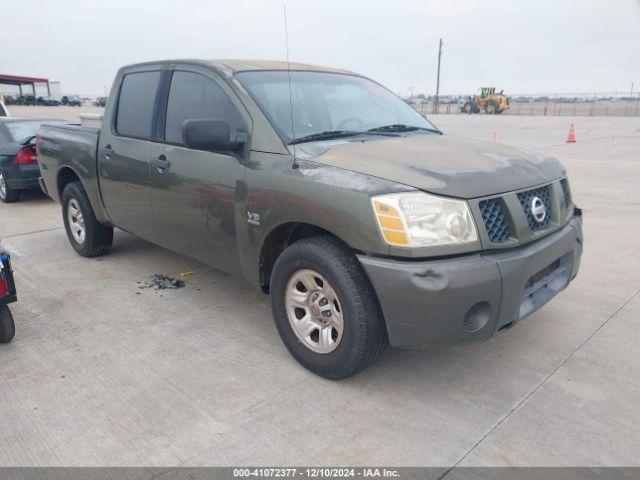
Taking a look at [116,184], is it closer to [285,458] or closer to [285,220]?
[285,220]

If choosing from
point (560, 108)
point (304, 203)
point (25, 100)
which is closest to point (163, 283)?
point (304, 203)

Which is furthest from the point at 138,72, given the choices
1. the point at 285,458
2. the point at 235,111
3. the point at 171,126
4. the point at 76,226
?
the point at 285,458

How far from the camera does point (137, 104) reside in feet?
14.5

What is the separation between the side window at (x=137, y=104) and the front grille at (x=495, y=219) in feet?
8.95

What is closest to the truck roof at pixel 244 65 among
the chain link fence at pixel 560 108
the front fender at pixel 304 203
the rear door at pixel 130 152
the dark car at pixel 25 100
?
the rear door at pixel 130 152

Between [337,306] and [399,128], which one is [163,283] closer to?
[337,306]

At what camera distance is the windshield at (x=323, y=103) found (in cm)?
342

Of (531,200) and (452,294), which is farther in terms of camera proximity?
(531,200)

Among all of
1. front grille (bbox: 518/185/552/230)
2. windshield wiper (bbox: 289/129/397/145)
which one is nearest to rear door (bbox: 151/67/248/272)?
windshield wiper (bbox: 289/129/397/145)

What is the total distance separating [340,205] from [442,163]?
0.64 meters

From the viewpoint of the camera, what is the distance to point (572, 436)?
2561 mm

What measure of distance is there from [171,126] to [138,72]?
897mm

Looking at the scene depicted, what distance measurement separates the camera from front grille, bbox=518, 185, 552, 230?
289 centimetres

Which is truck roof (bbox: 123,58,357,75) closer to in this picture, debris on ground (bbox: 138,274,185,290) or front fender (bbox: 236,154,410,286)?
front fender (bbox: 236,154,410,286)
